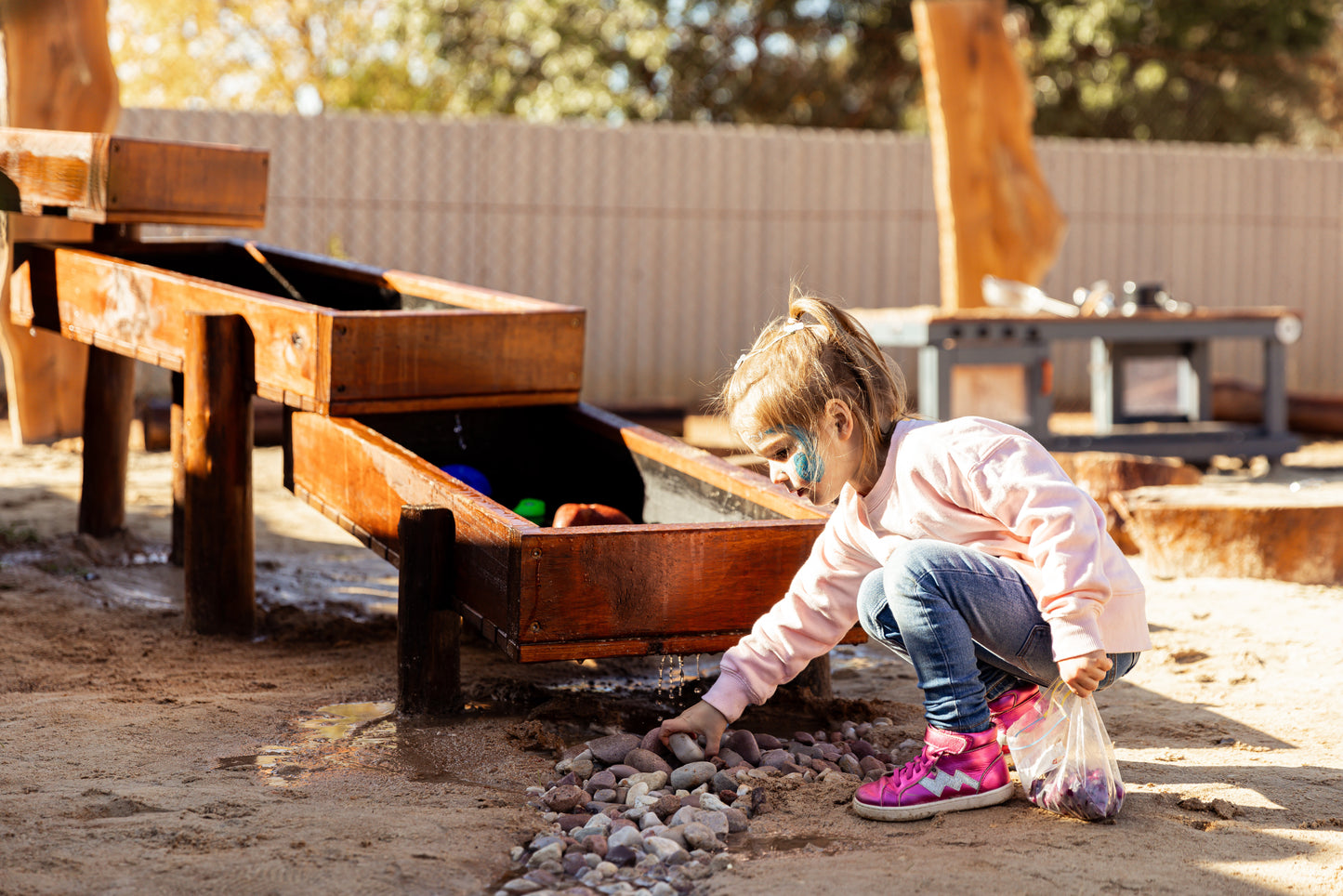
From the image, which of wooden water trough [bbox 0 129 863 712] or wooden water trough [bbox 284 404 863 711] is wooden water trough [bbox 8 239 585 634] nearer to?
wooden water trough [bbox 0 129 863 712]

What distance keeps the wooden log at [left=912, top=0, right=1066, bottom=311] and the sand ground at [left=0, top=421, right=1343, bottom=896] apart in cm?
450

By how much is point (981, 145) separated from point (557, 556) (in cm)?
677

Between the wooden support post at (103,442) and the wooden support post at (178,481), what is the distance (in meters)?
0.23

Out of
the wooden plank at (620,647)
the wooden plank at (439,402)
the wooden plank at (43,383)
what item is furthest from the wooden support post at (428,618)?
the wooden plank at (43,383)

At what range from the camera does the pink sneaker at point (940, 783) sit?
8.40 feet

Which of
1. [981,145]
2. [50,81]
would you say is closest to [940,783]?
[50,81]

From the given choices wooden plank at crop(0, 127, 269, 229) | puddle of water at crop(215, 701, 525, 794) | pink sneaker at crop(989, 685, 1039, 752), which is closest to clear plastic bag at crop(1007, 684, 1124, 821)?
pink sneaker at crop(989, 685, 1039, 752)

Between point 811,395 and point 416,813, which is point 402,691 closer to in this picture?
point 416,813

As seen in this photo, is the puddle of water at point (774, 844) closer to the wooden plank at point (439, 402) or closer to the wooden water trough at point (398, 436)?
the wooden water trough at point (398, 436)

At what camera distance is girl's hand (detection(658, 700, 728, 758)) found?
109 inches

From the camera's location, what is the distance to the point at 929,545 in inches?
99.7

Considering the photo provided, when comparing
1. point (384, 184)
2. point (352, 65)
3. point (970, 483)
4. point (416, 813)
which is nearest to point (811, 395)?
Result: point (970, 483)

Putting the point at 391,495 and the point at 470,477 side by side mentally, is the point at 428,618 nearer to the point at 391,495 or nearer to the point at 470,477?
the point at 391,495

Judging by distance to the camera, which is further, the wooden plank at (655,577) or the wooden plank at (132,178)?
the wooden plank at (132,178)
